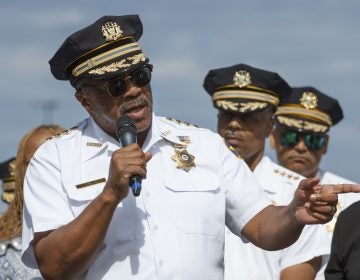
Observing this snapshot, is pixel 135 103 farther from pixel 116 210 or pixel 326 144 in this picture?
pixel 326 144

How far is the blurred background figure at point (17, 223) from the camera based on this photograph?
8.54m

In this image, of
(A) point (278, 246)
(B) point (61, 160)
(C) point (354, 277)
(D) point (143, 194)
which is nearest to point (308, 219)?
(A) point (278, 246)

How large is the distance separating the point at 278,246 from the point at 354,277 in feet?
5.45

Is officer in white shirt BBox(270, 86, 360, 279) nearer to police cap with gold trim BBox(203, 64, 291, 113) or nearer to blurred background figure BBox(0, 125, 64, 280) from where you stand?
police cap with gold trim BBox(203, 64, 291, 113)

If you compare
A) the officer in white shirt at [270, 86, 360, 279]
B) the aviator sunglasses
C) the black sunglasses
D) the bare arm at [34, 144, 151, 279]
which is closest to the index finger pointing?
the bare arm at [34, 144, 151, 279]

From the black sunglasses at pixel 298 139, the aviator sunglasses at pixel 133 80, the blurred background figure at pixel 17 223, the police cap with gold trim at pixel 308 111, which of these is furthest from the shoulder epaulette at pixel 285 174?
the aviator sunglasses at pixel 133 80

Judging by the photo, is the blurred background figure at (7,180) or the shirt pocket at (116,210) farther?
the blurred background figure at (7,180)

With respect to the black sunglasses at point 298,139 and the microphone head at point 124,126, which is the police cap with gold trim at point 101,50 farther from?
the black sunglasses at point 298,139

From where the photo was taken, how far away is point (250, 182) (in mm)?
7117

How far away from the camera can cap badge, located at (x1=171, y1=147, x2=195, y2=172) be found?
7.07 meters

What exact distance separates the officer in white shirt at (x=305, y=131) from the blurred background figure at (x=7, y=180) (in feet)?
8.79

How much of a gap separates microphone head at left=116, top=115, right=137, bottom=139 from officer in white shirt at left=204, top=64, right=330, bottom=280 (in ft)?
8.35

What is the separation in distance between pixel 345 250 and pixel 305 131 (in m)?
4.25

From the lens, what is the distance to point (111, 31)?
723 cm
